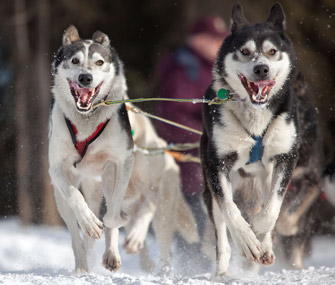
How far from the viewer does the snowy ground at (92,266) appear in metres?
3.08

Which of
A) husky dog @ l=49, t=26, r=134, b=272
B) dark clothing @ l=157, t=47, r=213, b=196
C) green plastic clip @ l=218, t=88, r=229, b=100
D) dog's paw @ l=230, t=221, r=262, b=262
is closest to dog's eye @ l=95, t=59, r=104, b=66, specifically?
husky dog @ l=49, t=26, r=134, b=272

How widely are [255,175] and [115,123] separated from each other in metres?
0.80

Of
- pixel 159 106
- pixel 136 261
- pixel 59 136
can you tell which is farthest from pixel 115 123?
pixel 159 106

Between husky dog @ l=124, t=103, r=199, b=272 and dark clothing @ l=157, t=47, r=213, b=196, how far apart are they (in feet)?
2.63

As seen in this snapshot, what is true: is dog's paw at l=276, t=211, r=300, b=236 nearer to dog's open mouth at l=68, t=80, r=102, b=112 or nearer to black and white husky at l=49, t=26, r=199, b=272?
black and white husky at l=49, t=26, r=199, b=272

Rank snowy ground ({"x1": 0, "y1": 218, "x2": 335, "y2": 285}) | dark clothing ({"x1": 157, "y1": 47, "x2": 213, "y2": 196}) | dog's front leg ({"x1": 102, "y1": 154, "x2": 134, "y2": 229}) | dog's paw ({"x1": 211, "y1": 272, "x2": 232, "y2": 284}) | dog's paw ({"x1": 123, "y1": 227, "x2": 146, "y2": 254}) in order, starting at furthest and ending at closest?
dark clothing ({"x1": 157, "y1": 47, "x2": 213, "y2": 196}), dog's paw ({"x1": 123, "y1": 227, "x2": 146, "y2": 254}), dog's front leg ({"x1": 102, "y1": 154, "x2": 134, "y2": 229}), dog's paw ({"x1": 211, "y1": 272, "x2": 232, "y2": 284}), snowy ground ({"x1": 0, "y1": 218, "x2": 335, "y2": 285})

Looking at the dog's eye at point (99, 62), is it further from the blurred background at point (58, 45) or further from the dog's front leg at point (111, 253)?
the blurred background at point (58, 45)

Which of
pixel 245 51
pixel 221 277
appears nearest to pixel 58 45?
pixel 245 51

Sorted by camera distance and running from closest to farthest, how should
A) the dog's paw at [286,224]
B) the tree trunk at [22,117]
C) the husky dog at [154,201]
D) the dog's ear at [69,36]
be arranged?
the dog's ear at [69,36] → the husky dog at [154,201] → the dog's paw at [286,224] → the tree trunk at [22,117]

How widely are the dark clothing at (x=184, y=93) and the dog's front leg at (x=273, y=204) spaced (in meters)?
2.16

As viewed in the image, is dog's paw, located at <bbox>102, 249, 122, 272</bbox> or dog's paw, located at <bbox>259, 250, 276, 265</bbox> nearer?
dog's paw, located at <bbox>259, 250, 276, 265</bbox>

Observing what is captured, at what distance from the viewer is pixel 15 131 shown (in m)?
7.82

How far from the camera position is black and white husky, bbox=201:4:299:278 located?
3.29 m

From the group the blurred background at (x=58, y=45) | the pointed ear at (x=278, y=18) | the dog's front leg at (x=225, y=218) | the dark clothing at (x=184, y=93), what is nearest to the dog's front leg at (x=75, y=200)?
the dog's front leg at (x=225, y=218)
